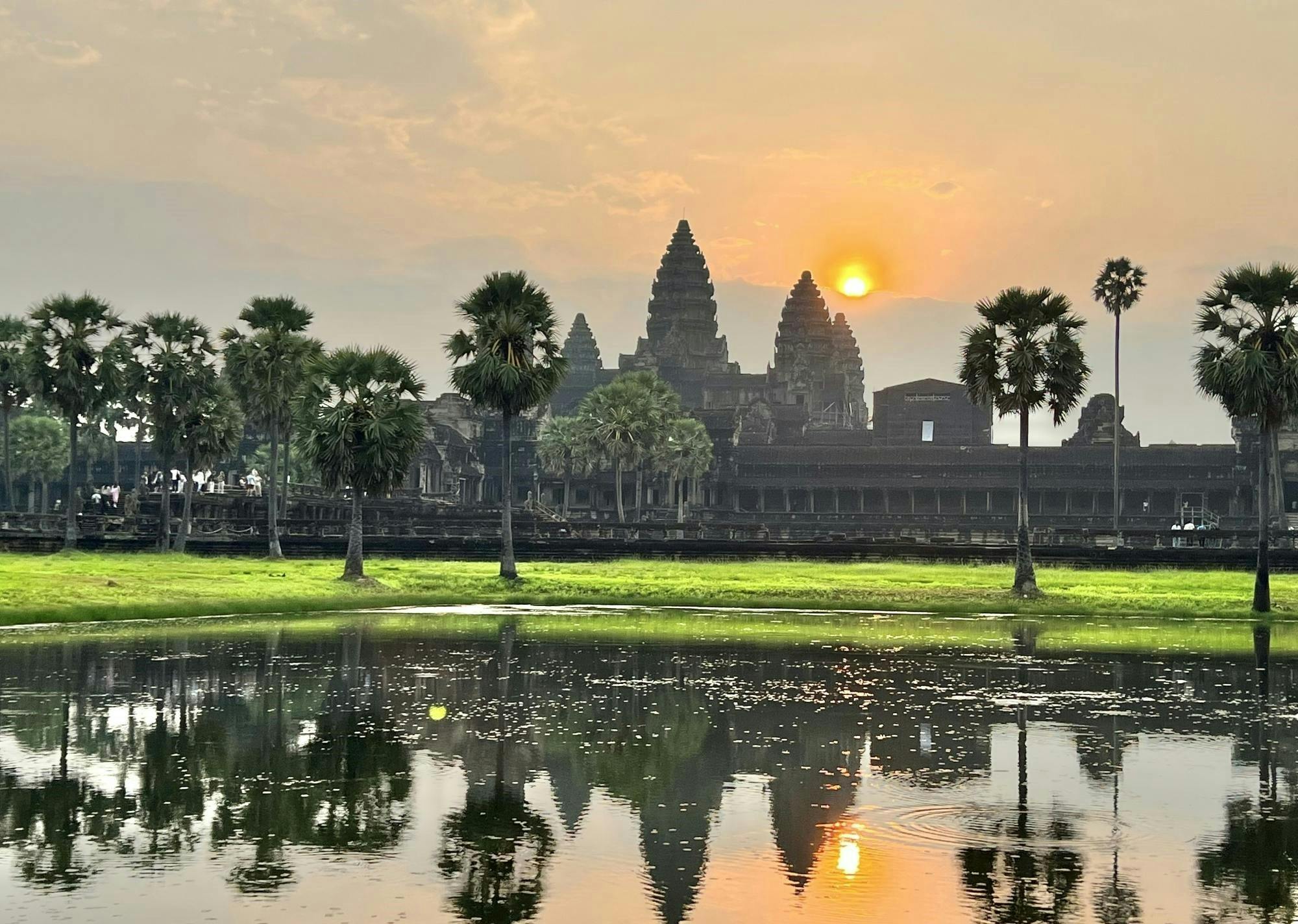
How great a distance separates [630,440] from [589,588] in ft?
181

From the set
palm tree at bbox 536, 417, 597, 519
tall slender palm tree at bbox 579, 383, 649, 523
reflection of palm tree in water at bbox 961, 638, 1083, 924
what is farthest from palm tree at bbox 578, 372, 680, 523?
reflection of palm tree in water at bbox 961, 638, 1083, 924

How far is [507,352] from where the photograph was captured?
1996 inches

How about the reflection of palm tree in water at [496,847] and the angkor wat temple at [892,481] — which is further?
the angkor wat temple at [892,481]

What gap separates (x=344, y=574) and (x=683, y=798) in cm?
3607

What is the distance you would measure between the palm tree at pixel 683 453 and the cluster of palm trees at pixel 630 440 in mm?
66

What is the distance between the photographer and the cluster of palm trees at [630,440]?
102m

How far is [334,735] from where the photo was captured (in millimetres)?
18000

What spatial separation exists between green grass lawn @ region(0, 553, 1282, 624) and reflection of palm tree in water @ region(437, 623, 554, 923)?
21.7 meters

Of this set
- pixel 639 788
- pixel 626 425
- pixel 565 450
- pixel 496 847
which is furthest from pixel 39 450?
pixel 496 847

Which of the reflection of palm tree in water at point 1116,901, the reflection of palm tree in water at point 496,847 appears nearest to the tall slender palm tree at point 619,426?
the reflection of palm tree in water at point 496,847

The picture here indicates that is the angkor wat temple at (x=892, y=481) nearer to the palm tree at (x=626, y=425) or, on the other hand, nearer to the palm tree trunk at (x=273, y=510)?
the palm tree at (x=626, y=425)

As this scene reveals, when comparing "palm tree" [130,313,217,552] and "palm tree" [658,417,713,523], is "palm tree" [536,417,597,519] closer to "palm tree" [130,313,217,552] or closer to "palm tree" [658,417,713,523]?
"palm tree" [658,417,713,523]

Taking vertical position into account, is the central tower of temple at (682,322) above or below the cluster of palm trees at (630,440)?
above

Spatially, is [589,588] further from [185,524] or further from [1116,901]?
[1116,901]
